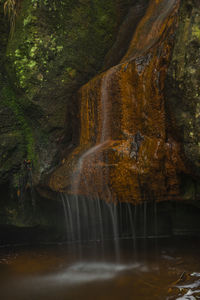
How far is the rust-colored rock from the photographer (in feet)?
10.5

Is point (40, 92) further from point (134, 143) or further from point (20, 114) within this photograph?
point (134, 143)

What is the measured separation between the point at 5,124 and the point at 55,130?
2.62 feet

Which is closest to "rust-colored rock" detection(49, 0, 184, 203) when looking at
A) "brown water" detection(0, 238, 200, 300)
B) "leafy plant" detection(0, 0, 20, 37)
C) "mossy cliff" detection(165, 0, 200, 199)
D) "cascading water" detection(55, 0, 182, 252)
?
"cascading water" detection(55, 0, 182, 252)

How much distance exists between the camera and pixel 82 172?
355 centimetres

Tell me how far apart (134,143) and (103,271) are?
1.54m

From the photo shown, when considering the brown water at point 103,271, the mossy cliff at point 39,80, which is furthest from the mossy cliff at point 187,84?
the mossy cliff at point 39,80

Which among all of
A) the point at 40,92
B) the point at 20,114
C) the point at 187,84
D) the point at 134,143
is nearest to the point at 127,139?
the point at 134,143

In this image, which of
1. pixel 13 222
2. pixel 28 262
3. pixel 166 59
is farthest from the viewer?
pixel 13 222

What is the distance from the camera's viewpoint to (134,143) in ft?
10.9

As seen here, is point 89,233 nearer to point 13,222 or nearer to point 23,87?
point 13,222

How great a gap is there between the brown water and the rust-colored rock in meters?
0.78

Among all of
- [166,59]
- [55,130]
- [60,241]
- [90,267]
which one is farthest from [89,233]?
[166,59]

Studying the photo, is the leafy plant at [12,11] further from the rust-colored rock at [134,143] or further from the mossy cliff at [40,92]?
the rust-colored rock at [134,143]

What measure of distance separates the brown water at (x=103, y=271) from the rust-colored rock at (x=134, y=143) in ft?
2.57
